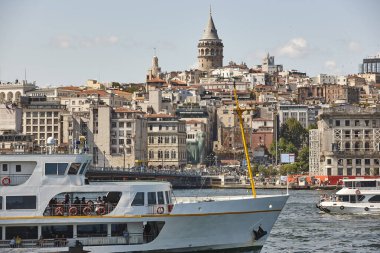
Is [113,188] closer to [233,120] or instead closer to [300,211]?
[300,211]

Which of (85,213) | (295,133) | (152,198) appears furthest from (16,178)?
(295,133)

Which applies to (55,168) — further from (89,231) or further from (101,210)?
(89,231)

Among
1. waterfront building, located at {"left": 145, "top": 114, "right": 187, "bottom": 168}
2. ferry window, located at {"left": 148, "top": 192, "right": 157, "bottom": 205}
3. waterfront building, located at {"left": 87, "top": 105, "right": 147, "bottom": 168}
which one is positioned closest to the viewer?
ferry window, located at {"left": 148, "top": 192, "right": 157, "bottom": 205}

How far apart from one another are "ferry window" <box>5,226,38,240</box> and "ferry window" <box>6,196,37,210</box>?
60cm

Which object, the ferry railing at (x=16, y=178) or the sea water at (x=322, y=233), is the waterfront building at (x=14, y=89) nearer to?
the sea water at (x=322, y=233)

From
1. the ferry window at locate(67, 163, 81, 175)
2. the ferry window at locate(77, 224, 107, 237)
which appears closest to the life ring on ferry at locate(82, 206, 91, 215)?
the ferry window at locate(77, 224, 107, 237)

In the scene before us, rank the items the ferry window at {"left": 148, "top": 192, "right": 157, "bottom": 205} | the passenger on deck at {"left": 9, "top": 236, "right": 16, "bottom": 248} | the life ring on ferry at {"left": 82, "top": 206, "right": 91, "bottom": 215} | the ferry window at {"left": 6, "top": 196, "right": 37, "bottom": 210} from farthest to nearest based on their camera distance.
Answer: the ferry window at {"left": 148, "top": 192, "right": 157, "bottom": 205} → the life ring on ferry at {"left": 82, "top": 206, "right": 91, "bottom": 215} → the ferry window at {"left": 6, "top": 196, "right": 37, "bottom": 210} → the passenger on deck at {"left": 9, "top": 236, "right": 16, "bottom": 248}

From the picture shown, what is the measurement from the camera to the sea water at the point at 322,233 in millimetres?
45750

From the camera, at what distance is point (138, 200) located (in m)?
37.9

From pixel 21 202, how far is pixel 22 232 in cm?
86

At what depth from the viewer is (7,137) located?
124125 mm

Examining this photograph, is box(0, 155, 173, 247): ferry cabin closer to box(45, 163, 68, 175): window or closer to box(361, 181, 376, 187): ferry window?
box(45, 163, 68, 175): window

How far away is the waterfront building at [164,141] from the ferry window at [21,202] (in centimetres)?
11849

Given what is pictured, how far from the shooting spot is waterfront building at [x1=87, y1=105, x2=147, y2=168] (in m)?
150
